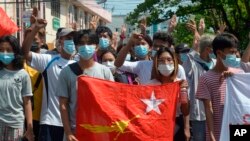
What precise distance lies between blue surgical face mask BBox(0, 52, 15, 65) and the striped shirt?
180cm

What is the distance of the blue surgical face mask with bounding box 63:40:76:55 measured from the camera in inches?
220

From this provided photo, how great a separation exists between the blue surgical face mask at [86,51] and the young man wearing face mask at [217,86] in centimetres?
105

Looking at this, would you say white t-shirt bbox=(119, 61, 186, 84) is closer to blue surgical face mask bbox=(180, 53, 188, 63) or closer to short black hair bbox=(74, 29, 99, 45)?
short black hair bbox=(74, 29, 99, 45)

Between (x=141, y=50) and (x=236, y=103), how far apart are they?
1.59 m

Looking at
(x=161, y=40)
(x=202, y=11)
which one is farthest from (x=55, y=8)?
(x=161, y=40)

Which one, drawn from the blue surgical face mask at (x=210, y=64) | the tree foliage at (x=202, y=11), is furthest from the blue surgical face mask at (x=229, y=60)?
the tree foliage at (x=202, y=11)

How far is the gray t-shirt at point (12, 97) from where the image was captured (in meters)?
4.92

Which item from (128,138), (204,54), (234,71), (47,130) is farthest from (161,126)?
(204,54)

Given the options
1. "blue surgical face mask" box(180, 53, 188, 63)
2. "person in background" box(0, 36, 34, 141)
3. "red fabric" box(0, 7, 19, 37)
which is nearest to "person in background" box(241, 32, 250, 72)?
"blue surgical face mask" box(180, 53, 188, 63)

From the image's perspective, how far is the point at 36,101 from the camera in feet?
19.0

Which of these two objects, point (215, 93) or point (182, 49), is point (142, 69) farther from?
point (182, 49)

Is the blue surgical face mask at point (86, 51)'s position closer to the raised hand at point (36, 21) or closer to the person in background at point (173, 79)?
the raised hand at point (36, 21)

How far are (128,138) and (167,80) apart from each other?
0.76m

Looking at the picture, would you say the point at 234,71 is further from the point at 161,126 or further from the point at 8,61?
the point at 8,61
